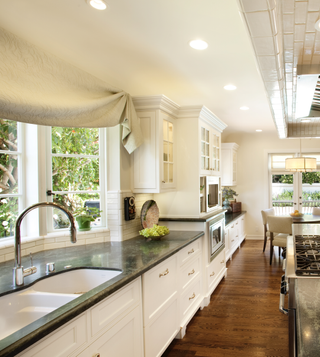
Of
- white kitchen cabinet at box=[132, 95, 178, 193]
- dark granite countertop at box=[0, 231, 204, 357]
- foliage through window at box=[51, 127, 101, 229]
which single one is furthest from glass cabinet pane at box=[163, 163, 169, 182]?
foliage through window at box=[51, 127, 101, 229]

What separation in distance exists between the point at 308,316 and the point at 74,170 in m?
2.39

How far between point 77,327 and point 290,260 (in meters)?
1.34

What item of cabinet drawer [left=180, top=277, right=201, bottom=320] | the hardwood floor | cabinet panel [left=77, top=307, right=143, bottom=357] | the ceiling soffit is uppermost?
the ceiling soffit

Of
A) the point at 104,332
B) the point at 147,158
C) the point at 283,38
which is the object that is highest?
the point at 283,38

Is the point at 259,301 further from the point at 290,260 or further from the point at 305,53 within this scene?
the point at 305,53

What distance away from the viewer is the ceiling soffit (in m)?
1.55

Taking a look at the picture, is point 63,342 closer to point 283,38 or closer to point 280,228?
point 283,38

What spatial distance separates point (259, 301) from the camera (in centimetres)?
387

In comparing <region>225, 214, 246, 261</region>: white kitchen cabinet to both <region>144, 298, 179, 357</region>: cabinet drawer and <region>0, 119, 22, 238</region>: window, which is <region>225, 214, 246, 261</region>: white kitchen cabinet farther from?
<region>0, 119, 22, 238</region>: window

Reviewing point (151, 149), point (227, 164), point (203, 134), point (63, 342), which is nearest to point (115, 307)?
point (63, 342)

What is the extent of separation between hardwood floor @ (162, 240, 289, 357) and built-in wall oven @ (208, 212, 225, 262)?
54 centimetres

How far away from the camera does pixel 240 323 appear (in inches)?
129

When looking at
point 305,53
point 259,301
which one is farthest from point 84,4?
point 259,301

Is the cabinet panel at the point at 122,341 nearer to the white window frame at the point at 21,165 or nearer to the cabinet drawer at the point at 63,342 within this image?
the cabinet drawer at the point at 63,342
